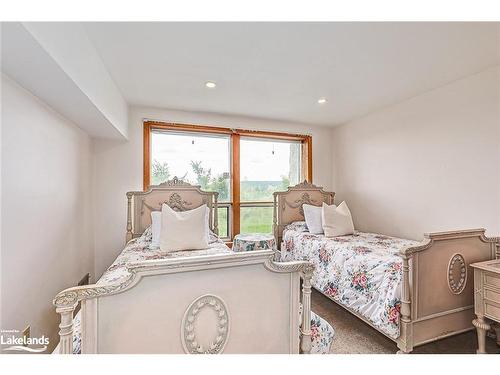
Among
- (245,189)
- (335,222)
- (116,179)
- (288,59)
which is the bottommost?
(335,222)

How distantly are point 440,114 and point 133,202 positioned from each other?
349 centimetres


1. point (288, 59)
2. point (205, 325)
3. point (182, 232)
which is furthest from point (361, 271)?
point (288, 59)

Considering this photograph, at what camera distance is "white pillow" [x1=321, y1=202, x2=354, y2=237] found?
2.90 meters

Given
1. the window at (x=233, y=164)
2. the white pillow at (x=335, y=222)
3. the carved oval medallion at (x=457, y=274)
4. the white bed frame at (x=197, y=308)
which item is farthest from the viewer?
the window at (x=233, y=164)

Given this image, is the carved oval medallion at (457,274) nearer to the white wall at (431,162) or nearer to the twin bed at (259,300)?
the twin bed at (259,300)

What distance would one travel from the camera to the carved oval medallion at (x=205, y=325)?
0.99 meters

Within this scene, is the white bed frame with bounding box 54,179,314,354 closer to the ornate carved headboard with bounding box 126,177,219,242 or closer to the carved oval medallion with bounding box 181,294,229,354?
the carved oval medallion with bounding box 181,294,229,354

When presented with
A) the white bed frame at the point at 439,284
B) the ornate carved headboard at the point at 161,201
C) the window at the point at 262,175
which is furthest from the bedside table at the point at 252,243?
the white bed frame at the point at 439,284

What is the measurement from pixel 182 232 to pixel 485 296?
230 centimetres

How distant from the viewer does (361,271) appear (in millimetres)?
2014

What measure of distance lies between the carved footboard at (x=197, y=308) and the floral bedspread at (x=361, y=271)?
2.11ft

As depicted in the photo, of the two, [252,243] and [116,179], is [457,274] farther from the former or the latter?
[116,179]

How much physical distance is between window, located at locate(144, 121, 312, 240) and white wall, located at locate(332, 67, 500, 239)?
920 mm

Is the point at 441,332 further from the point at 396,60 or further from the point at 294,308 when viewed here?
the point at 396,60
